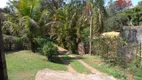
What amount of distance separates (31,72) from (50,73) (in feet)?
2.97

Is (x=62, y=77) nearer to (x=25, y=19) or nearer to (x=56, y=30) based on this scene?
(x=25, y=19)

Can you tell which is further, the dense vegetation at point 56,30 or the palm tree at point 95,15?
the palm tree at point 95,15

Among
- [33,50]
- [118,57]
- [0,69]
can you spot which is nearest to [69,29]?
[33,50]

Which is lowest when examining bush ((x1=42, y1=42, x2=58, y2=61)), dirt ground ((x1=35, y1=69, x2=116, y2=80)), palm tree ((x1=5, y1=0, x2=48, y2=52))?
dirt ground ((x1=35, y1=69, x2=116, y2=80))

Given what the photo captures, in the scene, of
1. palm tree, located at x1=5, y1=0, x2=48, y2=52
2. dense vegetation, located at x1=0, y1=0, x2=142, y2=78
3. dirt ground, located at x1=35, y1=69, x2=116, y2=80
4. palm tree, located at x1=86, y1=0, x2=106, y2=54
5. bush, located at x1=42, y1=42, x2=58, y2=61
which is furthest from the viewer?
palm tree, located at x1=86, y1=0, x2=106, y2=54

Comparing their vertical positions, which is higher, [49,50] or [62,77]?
[49,50]

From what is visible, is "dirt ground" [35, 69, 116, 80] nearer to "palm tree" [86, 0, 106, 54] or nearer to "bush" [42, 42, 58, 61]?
"bush" [42, 42, 58, 61]

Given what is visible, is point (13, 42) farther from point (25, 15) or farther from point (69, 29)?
point (69, 29)

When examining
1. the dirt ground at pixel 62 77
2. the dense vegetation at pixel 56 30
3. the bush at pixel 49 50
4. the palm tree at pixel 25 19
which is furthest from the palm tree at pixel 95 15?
the dirt ground at pixel 62 77

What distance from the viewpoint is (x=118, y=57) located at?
1355cm

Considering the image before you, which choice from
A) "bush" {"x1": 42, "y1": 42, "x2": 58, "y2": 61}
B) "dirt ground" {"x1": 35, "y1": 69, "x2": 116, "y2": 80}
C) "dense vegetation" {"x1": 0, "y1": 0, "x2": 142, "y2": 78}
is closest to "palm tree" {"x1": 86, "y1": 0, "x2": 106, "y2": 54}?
"dense vegetation" {"x1": 0, "y1": 0, "x2": 142, "y2": 78}

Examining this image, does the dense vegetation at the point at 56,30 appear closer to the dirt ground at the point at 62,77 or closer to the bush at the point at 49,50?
the bush at the point at 49,50

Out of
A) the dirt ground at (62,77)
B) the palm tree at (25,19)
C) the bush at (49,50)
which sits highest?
the palm tree at (25,19)

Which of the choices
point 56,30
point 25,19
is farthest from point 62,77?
point 56,30
